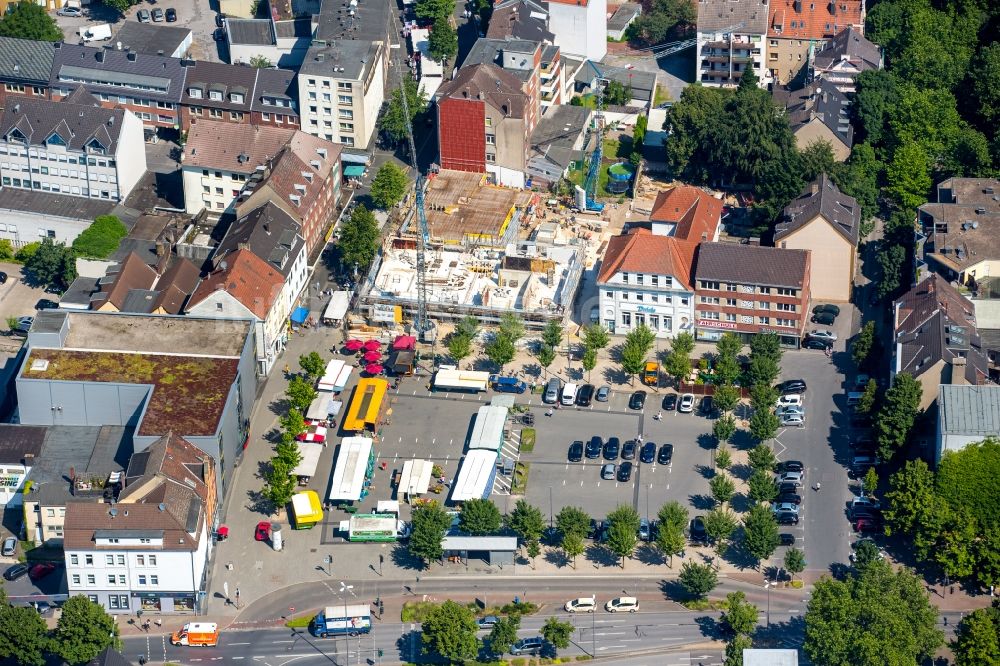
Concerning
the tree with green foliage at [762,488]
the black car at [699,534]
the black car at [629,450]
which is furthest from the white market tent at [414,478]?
the tree with green foliage at [762,488]

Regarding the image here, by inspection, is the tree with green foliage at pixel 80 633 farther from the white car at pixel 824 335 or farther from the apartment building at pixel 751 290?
the white car at pixel 824 335

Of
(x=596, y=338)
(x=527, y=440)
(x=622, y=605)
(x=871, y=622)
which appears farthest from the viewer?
(x=596, y=338)

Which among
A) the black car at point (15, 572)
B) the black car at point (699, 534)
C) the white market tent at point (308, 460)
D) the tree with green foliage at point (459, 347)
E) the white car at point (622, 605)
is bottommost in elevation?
the white car at point (622, 605)

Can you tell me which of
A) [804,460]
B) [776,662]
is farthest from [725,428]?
[776,662]

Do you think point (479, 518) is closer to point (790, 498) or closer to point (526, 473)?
point (526, 473)

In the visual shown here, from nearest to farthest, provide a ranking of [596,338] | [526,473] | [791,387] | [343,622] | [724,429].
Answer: [343,622]
[526,473]
[724,429]
[791,387]
[596,338]

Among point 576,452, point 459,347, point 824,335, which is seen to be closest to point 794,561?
point 576,452
